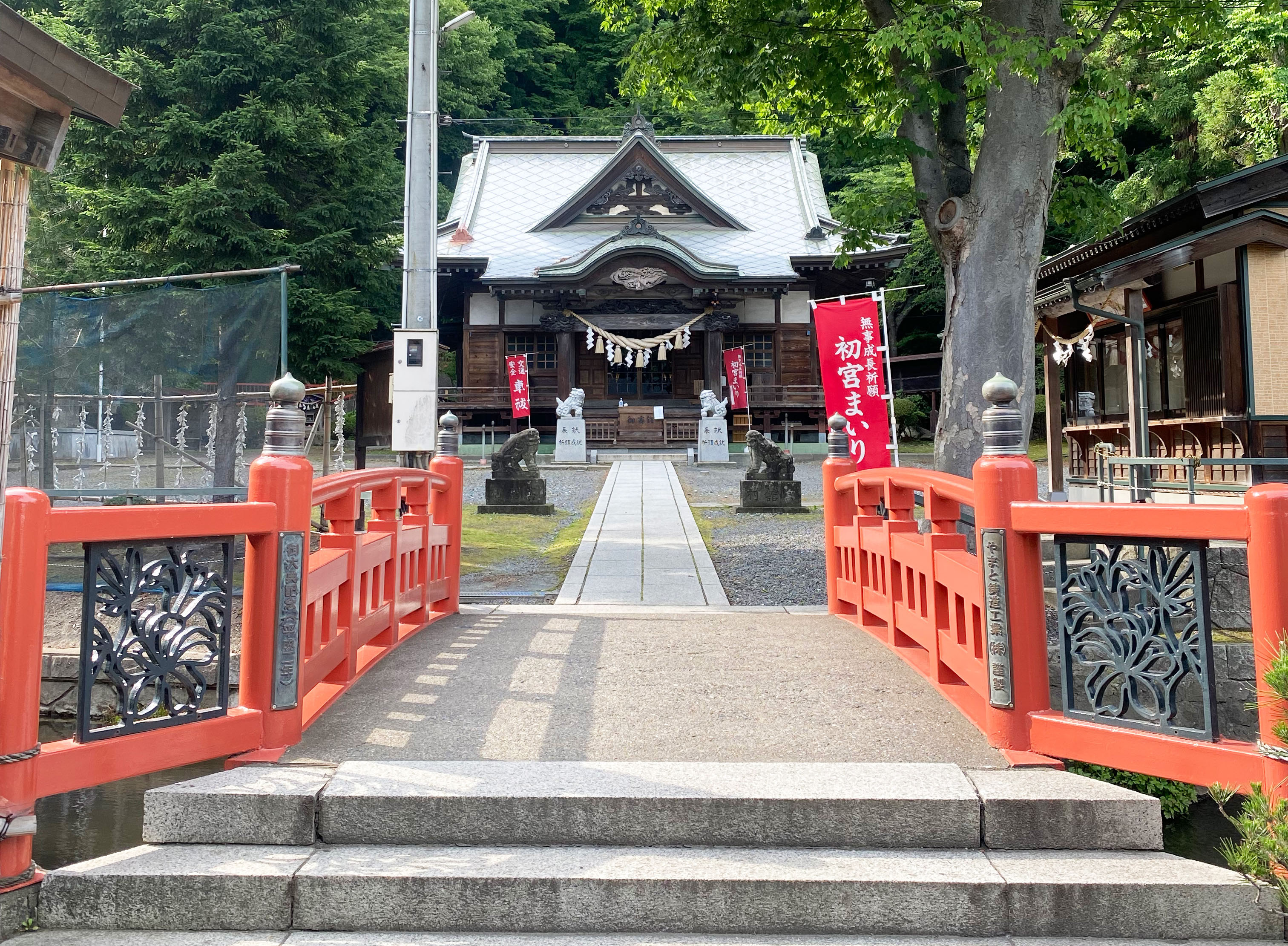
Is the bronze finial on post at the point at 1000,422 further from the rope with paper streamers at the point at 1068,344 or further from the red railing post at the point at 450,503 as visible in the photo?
the rope with paper streamers at the point at 1068,344

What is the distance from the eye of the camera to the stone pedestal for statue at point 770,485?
1238 cm

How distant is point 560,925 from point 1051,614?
4.39m

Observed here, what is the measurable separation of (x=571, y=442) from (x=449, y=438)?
14339 mm

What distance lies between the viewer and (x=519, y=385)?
22.3 m

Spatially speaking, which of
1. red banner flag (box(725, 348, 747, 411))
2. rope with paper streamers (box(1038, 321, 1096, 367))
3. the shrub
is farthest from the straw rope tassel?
the shrub

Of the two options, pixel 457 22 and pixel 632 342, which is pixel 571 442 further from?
pixel 457 22

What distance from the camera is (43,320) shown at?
6.64 m

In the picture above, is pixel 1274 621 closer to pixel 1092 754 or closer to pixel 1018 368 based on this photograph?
pixel 1092 754

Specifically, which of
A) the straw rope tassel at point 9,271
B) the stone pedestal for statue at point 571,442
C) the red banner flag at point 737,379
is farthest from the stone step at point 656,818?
the red banner flag at point 737,379

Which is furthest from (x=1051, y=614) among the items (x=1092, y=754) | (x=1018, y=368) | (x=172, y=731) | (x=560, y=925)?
(x=172, y=731)

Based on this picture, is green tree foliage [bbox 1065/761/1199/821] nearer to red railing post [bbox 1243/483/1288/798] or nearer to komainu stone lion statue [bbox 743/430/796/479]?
red railing post [bbox 1243/483/1288/798]

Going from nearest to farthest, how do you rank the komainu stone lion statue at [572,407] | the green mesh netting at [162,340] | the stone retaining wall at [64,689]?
the stone retaining wall at [64,689] < the green mesh netting at [162,340] < the komainu stone lion statue at [572,407]

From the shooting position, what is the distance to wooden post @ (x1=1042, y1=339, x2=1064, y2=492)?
12.2 m

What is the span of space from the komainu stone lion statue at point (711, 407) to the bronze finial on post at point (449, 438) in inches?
566
